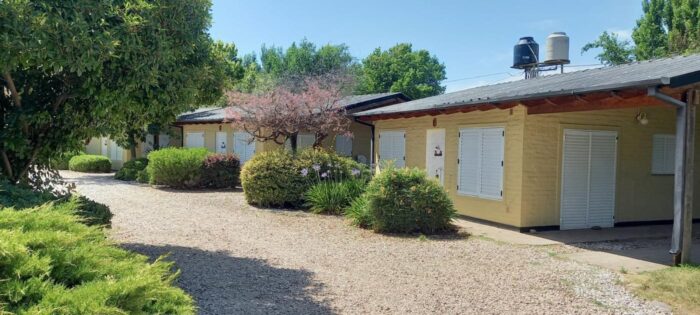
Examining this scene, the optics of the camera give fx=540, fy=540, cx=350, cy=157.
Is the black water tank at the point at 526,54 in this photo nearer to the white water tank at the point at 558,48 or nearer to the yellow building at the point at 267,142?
the white water tank at the point at 558,48

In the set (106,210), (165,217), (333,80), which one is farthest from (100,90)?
(333,80)

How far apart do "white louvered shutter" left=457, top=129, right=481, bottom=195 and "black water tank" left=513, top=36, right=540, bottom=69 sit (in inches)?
500

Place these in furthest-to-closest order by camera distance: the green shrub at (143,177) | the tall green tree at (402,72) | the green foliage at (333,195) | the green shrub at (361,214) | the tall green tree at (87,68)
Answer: the tall green tree at (402,72) < the green shrub at (143,177) < the green foliage at (333,195) < the green shrub at (361,214) < the tall green tree at (87,68)

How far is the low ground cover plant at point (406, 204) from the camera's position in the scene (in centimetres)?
931

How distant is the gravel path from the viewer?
517cm

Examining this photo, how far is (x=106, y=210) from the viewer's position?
695 cm

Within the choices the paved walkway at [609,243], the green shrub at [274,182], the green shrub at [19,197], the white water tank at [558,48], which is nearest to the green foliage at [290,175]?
the green shrub at [274,182]

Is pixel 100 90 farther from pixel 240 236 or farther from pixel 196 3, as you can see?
pixel 240 236

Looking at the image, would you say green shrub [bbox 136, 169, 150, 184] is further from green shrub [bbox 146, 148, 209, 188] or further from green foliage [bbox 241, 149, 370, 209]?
green foliage [bbox 241, 149, 370, 209]

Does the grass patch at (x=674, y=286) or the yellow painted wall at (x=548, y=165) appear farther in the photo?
the yellow painted wall at (x=548, y=165)

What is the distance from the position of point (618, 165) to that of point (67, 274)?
1052 cm

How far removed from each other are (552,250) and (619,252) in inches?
38.3

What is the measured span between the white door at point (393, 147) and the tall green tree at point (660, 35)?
651 inches

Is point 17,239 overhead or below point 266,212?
overhead
